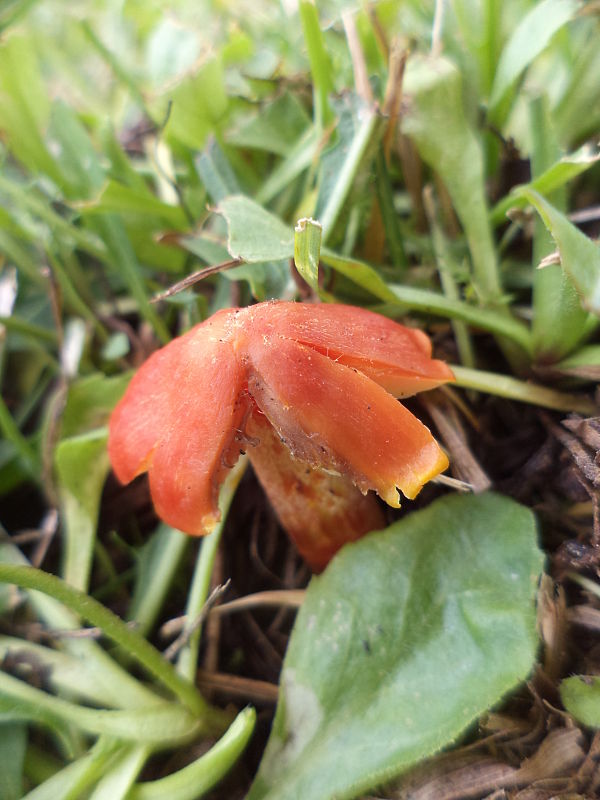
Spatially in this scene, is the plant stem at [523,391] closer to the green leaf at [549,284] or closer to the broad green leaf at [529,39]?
the green leaf at [549,284]

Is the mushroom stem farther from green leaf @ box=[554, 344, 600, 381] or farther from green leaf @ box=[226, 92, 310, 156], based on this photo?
green leaf @ box=[226, 92, 310, 156]

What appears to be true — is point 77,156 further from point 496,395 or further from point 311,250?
point 496,395

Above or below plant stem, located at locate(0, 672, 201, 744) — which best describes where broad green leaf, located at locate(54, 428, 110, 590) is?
above

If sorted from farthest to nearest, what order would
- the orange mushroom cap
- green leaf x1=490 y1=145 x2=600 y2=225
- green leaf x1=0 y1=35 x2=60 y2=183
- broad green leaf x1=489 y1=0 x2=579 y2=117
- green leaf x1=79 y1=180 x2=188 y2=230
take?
green leaf x1=0 y1=35 x2=60 y2=183, green leaf x1=79 y1=180 x2=188 y2=230, broad green leaf x1=489 y1=0 x2=579 y2=117, green leaf x1=490 y1=145 x2=600 y2=225, the orange mushroom cap

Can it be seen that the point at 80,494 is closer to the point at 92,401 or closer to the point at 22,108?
the point at 92,401

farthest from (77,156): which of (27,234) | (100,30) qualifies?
(100,30)

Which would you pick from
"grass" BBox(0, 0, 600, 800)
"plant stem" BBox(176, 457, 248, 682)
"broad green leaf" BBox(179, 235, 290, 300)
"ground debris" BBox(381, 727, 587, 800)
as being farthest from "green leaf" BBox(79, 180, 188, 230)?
"ground debris" BBox(381, 727, 587, 800)
